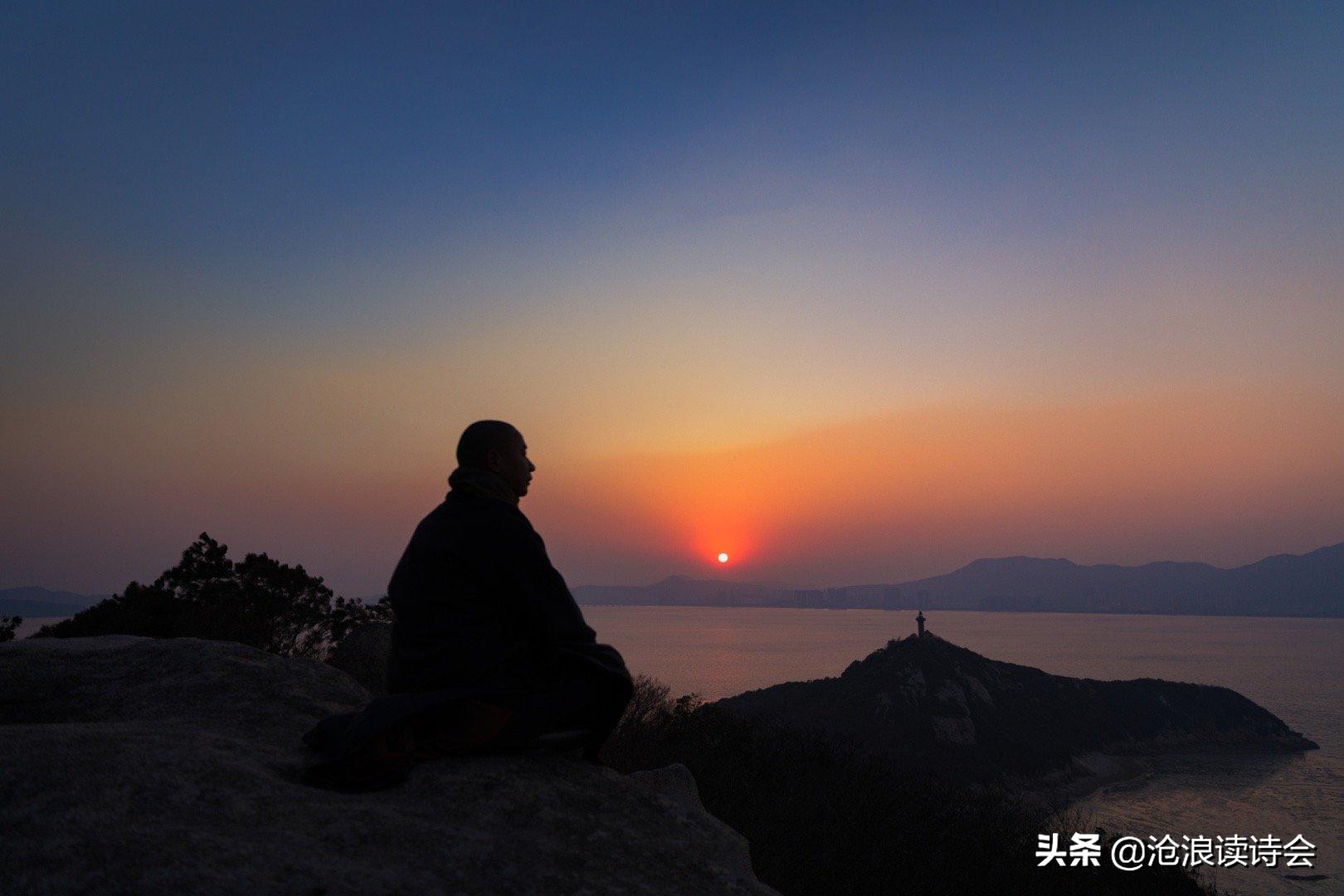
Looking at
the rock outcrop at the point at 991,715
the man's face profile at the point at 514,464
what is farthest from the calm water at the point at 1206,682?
the man's face profile at the point at 514,464

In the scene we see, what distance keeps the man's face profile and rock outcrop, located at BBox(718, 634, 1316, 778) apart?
161ft

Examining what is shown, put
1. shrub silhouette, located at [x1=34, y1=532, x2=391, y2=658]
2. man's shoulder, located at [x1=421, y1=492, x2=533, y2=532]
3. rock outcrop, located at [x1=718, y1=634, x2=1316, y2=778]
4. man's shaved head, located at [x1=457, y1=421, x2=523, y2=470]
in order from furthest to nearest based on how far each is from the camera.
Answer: rock outcrop, located at [x1=718, y1=634, x2=1316, y2=778] → shrub silhouette, located at [x1=34, y1=532, x2=391, y2=658] → man's shaved head, located at [x1=457, y1=421, x2=523, y2=470] → man's shoulder, located at [x1=421, y1=492, x2=533, y2=532]

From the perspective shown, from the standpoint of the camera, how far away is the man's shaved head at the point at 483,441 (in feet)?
16.3

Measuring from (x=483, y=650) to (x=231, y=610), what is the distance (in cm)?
1343

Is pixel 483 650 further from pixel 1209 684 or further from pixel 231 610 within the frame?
pixel 1209 684

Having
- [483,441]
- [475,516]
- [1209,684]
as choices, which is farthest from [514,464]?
[1209,684]

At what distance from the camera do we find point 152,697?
6137 mm

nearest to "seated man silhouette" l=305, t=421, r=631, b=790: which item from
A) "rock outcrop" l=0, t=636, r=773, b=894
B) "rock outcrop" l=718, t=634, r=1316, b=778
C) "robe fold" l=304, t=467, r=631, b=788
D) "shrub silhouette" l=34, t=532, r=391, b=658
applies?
"robe fold" l=304, t=467, r=631, b=788

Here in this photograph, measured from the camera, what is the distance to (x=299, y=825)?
11.5 ft

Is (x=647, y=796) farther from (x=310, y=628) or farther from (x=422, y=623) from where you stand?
(x=310, y=628)

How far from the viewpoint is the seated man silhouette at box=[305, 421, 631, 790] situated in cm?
449

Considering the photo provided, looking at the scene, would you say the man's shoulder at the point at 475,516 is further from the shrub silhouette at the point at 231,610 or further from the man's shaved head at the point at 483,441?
the shrub silhouette at the point at 231,610

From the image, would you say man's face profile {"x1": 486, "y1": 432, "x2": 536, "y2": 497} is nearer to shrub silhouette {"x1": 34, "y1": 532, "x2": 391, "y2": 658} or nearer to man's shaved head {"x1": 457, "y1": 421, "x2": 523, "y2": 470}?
man's shaved head {"x1": 457, "y1": 421, "x2": 523, "y2": 470}

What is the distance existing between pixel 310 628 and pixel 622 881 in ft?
51.7
